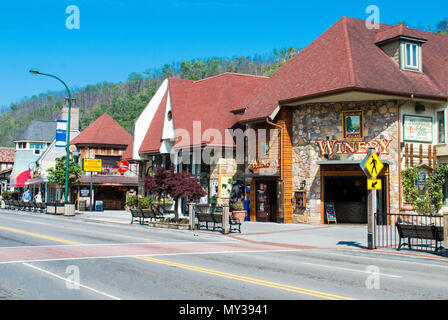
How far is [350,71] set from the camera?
23.9 metres

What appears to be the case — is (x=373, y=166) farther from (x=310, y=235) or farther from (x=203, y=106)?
(x=203, y=106)

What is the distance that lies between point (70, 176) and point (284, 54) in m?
132

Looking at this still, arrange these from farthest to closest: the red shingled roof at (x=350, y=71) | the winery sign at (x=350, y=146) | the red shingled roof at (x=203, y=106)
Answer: the red shingled roof at (x=203, y=106), the winery sign at (x=350, y=146), the red shingled roof at (x=350, y=71)

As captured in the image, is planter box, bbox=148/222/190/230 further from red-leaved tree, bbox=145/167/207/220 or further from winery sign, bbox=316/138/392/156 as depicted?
winery sign, bbox=316/138/392/156

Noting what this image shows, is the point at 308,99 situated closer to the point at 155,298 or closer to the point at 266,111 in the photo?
the point at 266,111

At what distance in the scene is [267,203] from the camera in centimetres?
→ 2839

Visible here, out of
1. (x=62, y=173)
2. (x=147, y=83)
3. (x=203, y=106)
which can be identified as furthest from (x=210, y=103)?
(x=147, y=83)

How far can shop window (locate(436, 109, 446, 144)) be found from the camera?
25453 mm

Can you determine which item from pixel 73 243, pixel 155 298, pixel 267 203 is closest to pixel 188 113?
pixel 267 203

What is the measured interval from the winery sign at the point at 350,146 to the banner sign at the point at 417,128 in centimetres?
129

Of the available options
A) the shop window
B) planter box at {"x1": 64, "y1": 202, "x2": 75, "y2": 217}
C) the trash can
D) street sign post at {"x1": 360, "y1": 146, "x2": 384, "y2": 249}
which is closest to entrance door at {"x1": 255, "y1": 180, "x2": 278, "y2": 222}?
the shop window

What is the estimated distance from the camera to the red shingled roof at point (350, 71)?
24203 mm

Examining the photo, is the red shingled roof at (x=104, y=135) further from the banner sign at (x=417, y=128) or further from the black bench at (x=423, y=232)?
the black bench at (x=423, y=232)

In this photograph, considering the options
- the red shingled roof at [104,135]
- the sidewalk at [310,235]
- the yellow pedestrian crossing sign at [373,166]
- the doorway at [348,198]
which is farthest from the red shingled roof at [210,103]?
the yellow pedestrian crossing sign at [373,166]
